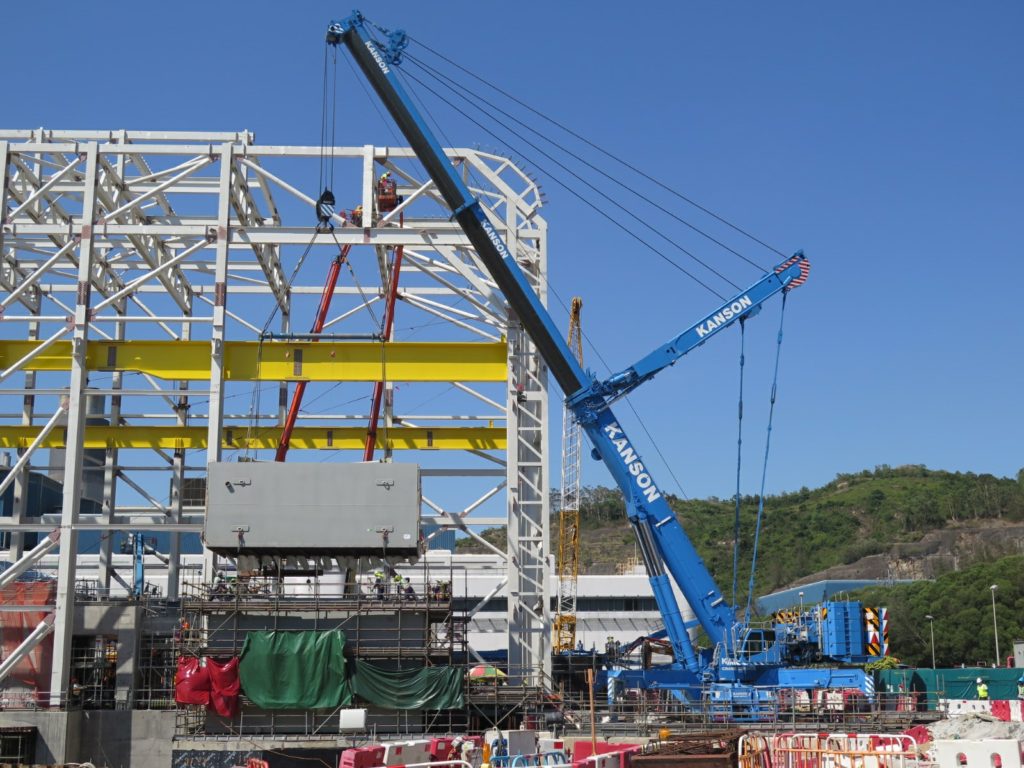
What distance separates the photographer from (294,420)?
43.7 metres

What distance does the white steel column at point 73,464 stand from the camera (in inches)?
1437

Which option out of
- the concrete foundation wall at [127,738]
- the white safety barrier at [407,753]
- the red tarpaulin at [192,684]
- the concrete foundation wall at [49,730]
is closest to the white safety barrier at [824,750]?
the white safety barrier at [407,753]

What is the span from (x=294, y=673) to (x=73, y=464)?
385 inches

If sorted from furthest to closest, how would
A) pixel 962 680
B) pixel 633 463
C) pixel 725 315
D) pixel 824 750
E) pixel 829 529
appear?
1. pixel 829 529
2. pixel 962 680
3. pixel 725 315
4. pixel 633 463
5. pixel 824 750

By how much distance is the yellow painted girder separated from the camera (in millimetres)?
44500

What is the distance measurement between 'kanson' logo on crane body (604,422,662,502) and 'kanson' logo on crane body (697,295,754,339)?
172 inches

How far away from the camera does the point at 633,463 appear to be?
3934 centimetres

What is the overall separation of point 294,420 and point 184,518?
6.88m

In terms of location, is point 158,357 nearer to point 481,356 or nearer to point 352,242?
point 352,242

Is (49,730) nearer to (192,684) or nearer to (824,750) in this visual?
(192,684)

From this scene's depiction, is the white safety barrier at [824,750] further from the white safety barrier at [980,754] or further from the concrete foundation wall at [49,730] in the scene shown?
the concrete foundation wall at [49,730]

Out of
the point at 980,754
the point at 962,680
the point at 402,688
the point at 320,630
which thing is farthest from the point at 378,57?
the point at 962,680

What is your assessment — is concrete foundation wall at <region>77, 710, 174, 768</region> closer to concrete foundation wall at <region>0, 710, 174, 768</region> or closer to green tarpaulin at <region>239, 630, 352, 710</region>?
concrete foundation wall at <region>0, 710, 174, 768</region>

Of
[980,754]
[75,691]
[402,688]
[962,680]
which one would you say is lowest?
[962,680]
